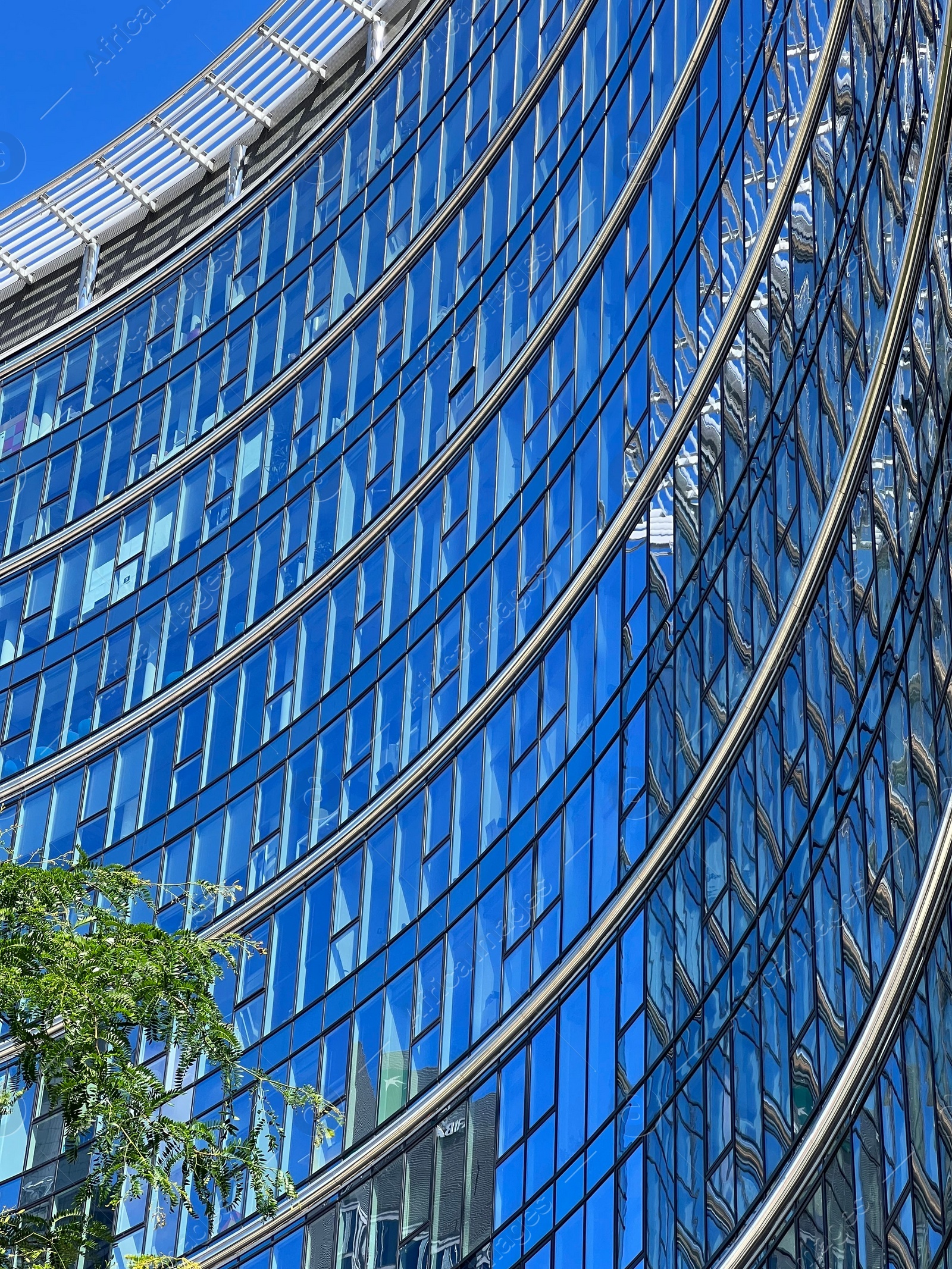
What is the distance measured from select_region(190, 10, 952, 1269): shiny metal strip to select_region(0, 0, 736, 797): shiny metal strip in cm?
512

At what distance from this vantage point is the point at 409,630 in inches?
1299

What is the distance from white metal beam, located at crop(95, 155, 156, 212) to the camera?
45156 mm

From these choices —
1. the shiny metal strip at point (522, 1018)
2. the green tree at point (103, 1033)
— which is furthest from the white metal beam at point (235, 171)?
the green tree at point (103, 1033)

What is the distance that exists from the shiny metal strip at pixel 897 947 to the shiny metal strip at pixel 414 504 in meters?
5.12

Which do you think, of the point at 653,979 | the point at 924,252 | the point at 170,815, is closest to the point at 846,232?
the point at 924,252

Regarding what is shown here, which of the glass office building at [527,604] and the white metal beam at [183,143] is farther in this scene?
the white metal beam at [183,143]

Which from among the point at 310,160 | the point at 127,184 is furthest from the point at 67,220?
the point at 310,160

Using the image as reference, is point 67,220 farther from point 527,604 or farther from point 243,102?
point 527,604

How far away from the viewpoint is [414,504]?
3453 cm

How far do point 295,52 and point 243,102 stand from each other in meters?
1.99

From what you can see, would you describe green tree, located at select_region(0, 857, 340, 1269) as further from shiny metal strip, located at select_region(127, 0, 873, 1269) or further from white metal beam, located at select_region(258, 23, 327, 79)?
white metal beam, located at select_region(258, 23, 327, 79)

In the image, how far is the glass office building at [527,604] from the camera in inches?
797

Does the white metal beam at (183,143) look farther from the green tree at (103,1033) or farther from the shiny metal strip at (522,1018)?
the green tree at (103,1033)

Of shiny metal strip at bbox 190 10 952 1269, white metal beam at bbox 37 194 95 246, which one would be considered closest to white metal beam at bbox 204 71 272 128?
white metal beam at bbox 37 194 95 246
